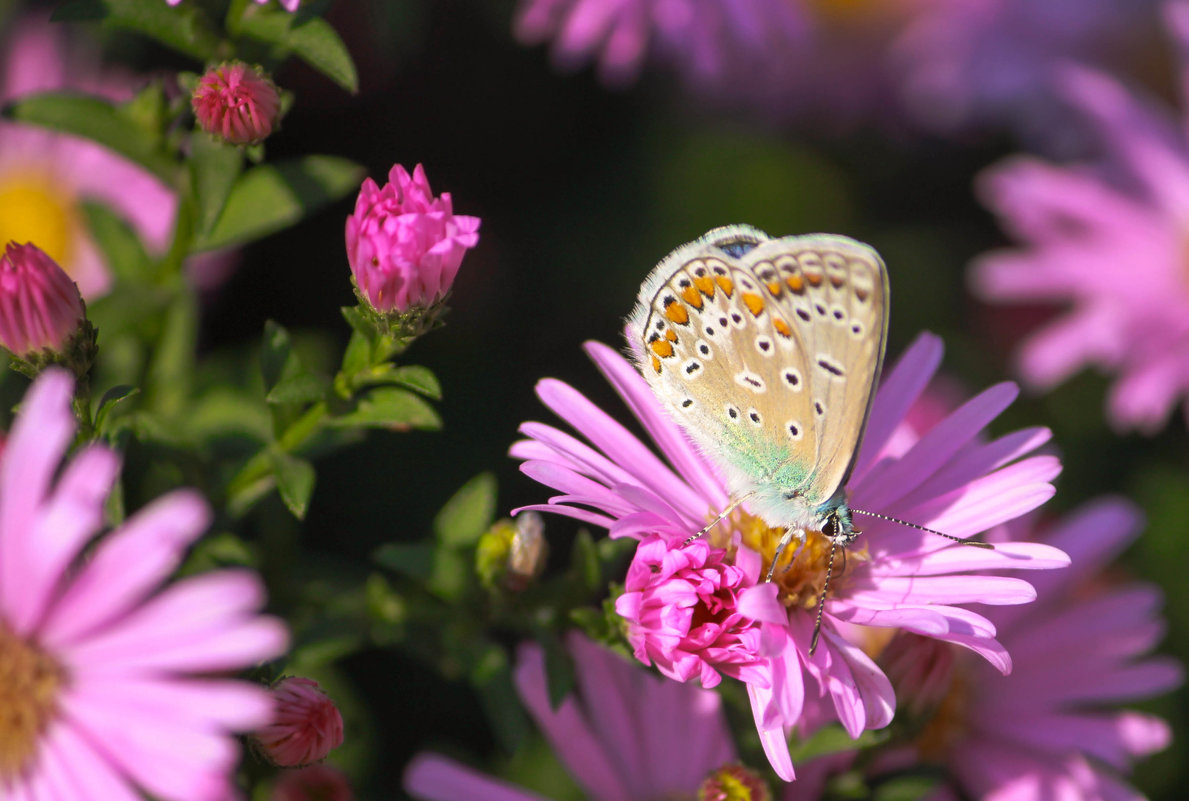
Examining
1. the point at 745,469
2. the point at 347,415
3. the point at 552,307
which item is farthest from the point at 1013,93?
the point at 347,415

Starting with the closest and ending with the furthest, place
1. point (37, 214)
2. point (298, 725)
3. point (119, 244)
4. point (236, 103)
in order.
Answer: point (298, 725) → point (236, 103) → point (119, 244) → point (37, 214)

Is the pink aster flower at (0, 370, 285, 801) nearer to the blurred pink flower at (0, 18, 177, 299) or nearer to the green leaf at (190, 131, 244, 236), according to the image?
the green leaf at (190, 131, 244, 236)

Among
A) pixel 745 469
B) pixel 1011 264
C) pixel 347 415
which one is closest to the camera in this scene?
pixel 347 415

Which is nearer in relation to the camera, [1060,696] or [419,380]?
[419,380]

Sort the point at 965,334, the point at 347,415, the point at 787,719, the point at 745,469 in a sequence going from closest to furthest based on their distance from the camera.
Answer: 1. the point at 787,719
2. the point at 347,415
3. the point at 745,469
4. the point at 965,334

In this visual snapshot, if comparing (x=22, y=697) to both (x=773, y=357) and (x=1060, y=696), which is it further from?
(x=1060, y=696)

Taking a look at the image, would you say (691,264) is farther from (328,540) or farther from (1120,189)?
(1120,189)

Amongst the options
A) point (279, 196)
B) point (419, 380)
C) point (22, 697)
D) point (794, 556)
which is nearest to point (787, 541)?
point (794, 556)
